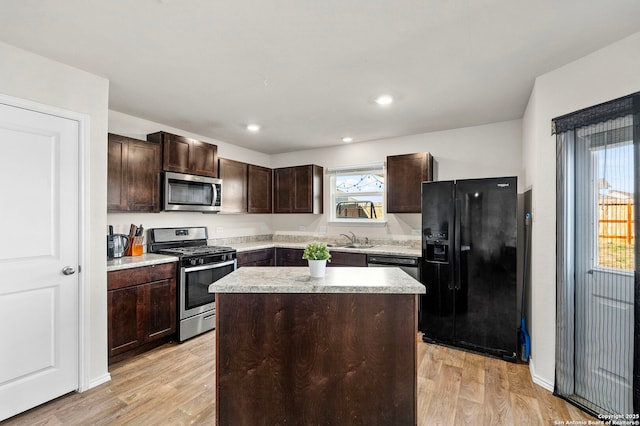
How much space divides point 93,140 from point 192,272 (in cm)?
159

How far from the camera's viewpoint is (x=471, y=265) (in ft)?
10.1

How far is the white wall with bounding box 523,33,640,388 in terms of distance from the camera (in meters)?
2.08

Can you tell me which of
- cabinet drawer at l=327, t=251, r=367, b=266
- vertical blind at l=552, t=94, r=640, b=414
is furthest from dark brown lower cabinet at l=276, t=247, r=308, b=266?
vertical blind at l=552, t=94, r=640, b=414

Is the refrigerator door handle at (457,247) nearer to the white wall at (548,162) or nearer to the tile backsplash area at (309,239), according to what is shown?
the white wall at (548,162)

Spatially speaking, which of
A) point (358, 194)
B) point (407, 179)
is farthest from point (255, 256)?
point (407, 179)

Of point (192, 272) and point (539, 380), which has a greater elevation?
point (192, 272)

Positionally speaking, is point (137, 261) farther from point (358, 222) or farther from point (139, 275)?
point (358, 222)

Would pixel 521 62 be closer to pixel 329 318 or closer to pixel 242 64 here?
pixel 242 64

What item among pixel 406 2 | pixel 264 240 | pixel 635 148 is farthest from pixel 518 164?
pixel 264 240

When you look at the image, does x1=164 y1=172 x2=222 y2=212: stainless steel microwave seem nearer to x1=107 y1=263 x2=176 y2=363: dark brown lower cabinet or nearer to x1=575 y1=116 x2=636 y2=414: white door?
x1=107 y1=263 x2=176 y2=363: dark brown lower cabinet

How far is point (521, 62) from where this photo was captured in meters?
2.22

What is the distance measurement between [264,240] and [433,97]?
142 inches

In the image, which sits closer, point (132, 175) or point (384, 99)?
point (384, 99)

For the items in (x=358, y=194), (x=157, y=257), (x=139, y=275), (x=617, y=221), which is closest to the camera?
(x=617, y=221)
